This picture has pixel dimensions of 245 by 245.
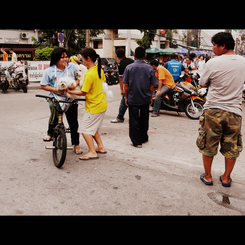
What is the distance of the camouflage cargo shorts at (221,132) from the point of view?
11.3ft

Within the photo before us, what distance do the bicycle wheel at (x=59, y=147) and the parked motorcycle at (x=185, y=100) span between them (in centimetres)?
471

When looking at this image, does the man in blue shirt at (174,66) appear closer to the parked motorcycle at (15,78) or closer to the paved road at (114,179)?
the paved road at (114,179)

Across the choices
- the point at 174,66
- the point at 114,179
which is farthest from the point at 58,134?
the point at 174,66

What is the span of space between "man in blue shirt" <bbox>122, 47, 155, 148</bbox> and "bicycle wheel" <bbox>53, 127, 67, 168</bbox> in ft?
5.03

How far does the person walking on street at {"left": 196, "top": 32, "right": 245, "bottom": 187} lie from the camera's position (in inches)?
133

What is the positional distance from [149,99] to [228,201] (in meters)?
2.56

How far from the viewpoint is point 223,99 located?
3.44 metres

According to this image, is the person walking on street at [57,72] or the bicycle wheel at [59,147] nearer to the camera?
the bicycle wheel at [59,147]

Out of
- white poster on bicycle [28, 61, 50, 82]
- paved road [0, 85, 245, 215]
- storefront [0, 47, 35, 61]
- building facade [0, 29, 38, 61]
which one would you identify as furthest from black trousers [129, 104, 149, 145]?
building facade [0, 29, 38, 61]

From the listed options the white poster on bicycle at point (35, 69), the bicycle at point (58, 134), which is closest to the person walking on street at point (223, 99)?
the bicycle at point (58, 134)

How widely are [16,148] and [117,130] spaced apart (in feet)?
7.64

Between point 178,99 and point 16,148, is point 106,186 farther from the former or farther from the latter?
point 178,99

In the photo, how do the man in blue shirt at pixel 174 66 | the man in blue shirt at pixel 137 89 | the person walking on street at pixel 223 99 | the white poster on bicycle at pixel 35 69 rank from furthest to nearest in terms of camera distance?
the white poster on bicycle at pixel 35 69 → the man in blue shirt at pixel 174 66 → the man in blue shirt at pixel 137 89 → the person walking on street at pixel 223 99
